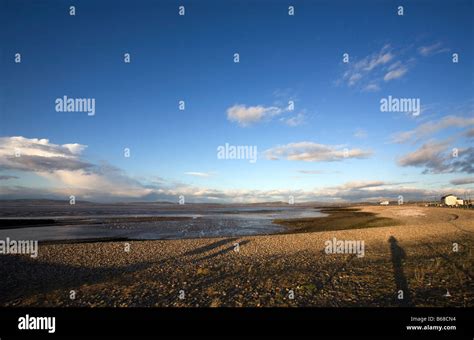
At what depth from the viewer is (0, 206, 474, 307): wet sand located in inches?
384

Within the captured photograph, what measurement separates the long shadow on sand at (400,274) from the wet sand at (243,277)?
3cm

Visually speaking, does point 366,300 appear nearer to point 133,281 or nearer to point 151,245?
point 133,281

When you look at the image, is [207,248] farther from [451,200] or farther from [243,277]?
[451,200]

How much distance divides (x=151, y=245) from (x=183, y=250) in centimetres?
382

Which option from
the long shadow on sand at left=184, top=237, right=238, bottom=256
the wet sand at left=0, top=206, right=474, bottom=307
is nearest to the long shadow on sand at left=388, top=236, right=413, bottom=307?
the wet sand at left=0, top=206, right=474, bottom=307

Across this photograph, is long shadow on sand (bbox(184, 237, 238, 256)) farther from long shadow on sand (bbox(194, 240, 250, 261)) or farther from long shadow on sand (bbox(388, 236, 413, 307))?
long shadow on sand (bbox(388, 236, 413, 307))

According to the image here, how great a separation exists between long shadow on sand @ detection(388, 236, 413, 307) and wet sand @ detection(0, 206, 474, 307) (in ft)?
0.11

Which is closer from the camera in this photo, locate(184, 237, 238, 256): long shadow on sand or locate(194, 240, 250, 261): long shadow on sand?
locate(194, 240, 250, 261): long shadow on sand

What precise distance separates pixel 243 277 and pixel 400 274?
6.40 meters

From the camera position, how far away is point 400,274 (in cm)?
1212
